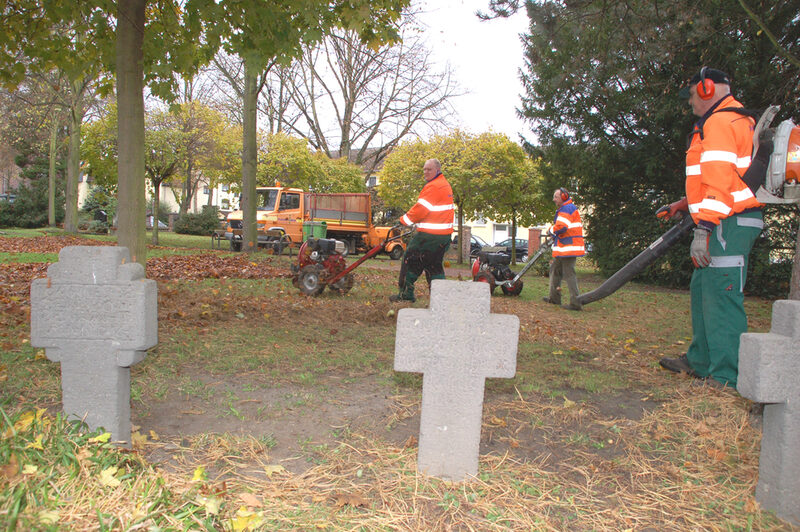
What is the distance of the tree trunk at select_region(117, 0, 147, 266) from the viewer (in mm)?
4469

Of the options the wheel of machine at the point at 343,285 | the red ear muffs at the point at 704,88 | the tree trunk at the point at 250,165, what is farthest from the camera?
the tree trunk at the point at 250,165

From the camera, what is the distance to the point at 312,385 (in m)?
3.83

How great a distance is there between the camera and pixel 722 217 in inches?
141

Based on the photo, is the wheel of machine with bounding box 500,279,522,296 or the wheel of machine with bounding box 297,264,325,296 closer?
the wheel of machine with bounding box 297,264,325,296

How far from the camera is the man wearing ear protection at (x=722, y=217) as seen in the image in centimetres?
359

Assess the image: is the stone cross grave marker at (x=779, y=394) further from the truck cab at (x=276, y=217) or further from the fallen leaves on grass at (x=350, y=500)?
the truck cab at (x=276, y=217)

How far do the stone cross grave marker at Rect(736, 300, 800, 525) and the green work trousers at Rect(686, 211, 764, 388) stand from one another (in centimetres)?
143

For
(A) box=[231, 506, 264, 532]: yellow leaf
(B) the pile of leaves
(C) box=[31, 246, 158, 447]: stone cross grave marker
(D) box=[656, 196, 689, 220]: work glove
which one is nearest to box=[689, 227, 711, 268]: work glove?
(D) box=[656, 196, 689, 220]: work glove

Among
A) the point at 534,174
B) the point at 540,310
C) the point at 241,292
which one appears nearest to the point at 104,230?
the point at 534,174

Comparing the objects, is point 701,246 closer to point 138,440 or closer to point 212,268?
point 138,440

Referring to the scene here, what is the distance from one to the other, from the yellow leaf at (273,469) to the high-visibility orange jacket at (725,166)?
3.16m

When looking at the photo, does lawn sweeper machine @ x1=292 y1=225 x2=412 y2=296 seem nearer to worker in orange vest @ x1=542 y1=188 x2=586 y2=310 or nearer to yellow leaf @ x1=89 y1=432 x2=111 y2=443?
worker in orange vest @ x1=542 y1=188 x2=586 y2=310

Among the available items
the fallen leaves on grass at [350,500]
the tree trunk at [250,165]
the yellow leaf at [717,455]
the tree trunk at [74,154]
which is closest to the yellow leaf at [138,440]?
the fallen leaves on grass at [350,500]

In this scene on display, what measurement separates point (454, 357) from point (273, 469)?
104cm
